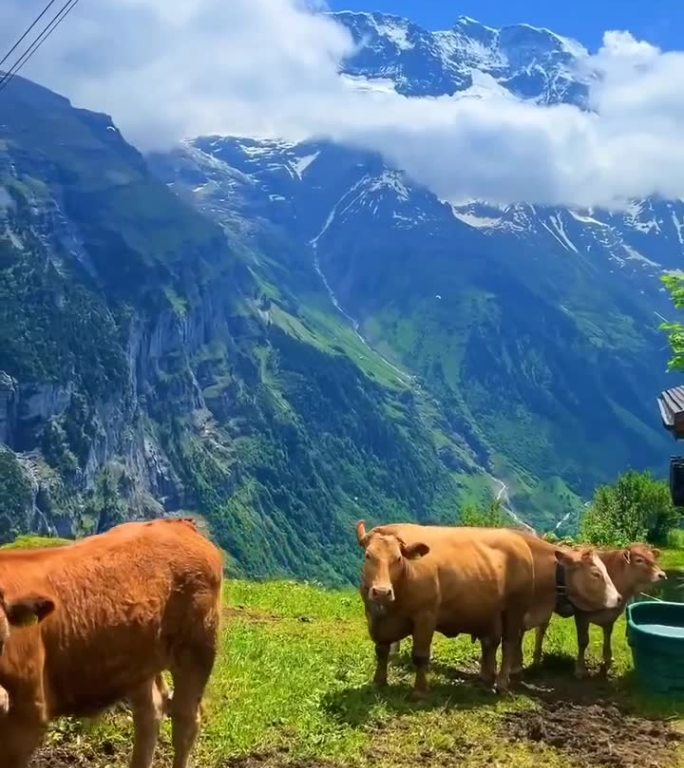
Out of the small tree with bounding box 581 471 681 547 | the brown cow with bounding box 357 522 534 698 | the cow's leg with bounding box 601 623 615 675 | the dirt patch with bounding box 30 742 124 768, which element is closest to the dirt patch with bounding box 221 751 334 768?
the dirt patch with bounding box 30 742 124 768

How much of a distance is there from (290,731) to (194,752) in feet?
4.26

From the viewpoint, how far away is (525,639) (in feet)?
53.9

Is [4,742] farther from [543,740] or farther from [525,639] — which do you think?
[525,639]

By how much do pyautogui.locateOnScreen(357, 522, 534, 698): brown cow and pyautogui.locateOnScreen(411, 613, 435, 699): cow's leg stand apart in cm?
1

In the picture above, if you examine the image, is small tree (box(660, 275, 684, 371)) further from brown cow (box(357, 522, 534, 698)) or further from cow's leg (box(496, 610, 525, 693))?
cow's leg (box(496, 610, 525, 693))

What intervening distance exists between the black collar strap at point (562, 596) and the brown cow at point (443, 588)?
77 cm

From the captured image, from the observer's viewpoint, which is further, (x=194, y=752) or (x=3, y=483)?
(x=3, y=483)

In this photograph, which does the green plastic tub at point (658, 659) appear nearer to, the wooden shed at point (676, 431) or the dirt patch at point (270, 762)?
the dirt patch at point (270, 762)

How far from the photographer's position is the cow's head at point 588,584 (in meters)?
14.0

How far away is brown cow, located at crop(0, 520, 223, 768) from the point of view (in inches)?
264

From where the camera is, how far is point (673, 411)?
83.7ft

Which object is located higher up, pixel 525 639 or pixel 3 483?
pixel 525 639

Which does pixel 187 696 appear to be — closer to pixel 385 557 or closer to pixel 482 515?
pixel 385 557

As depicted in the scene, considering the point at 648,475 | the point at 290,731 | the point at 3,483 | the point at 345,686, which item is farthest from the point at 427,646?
the point at 3,483
